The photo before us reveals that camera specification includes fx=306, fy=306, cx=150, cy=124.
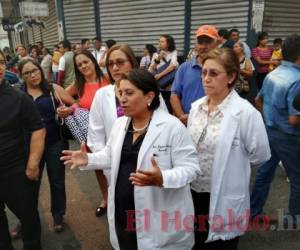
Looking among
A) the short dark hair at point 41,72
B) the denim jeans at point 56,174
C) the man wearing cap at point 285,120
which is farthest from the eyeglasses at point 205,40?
the denim jeans at point 56,174

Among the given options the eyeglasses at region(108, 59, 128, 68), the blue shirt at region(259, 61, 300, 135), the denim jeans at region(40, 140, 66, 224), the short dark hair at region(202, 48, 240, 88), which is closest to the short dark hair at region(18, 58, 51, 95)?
the denim jeans at region(40, 140, 66, 224)

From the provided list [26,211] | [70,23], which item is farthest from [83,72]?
[70,23]

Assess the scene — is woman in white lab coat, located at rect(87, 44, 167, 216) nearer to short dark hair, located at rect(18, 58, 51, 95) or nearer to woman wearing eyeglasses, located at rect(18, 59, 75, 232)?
woman wearing eyeglasses, located at rect(18, 59, 75, 232)

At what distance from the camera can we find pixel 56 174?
3.38m

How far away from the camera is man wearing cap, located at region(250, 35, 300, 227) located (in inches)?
110

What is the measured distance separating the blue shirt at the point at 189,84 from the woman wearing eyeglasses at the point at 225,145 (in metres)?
0.77

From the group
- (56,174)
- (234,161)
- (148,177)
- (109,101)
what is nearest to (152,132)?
Answer: (148,177)

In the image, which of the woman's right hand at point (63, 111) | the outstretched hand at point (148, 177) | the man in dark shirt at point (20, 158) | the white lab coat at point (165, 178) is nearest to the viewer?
the outstretched hand at point (148, 177)

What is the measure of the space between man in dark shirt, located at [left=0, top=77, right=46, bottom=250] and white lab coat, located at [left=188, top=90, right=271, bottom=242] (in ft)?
5.10

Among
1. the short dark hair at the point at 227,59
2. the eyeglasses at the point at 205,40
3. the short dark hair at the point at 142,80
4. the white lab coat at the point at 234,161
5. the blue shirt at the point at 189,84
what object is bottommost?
the white lab coat at the point at 234,161

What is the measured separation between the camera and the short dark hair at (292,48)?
Result: 110 inches

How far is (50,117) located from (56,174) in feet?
2.15

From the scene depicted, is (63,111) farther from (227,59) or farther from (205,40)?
(227,59)

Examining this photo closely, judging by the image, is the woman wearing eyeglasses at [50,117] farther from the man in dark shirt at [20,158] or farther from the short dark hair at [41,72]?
the man in dark shirt at [20,158]
